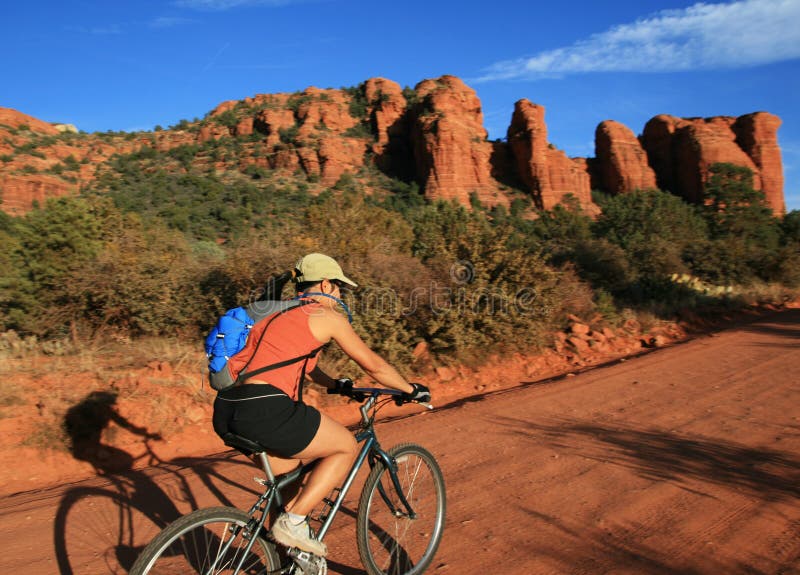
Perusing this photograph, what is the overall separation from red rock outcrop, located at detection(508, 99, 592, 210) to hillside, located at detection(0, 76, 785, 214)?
147 mm

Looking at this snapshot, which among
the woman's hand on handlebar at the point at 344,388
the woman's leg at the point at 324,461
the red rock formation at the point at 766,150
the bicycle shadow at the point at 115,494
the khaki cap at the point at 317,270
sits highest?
the red rock formation at the point at 766,150

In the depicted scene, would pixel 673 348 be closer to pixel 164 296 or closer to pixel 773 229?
pixel 164 296

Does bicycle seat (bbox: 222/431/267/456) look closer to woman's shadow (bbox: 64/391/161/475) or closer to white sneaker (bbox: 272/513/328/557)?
white sneaker (bbox: 272/513/328/557)

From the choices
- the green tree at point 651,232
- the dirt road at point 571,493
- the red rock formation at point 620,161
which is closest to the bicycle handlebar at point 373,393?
the dirt road at point 571,493

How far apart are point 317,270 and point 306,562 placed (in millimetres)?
1393

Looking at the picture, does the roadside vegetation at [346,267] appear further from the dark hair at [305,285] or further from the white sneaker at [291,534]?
the white sneaker at [291,534]

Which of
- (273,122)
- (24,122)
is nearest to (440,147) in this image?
(273,122)

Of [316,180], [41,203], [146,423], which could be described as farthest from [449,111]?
[146,423]

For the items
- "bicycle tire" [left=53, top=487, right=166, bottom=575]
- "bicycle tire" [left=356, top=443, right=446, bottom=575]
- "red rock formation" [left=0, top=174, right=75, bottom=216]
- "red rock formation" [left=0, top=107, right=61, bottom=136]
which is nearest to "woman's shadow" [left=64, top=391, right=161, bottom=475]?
"bicycle tire" [left=53, top=487, right=166, bottom=575]

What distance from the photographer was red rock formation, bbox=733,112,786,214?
60844 millimetres

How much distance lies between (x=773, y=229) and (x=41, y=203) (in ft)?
145

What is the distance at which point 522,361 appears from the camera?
957 centimetres

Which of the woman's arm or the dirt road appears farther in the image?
the dirt road

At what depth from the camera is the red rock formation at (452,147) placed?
55.4m
